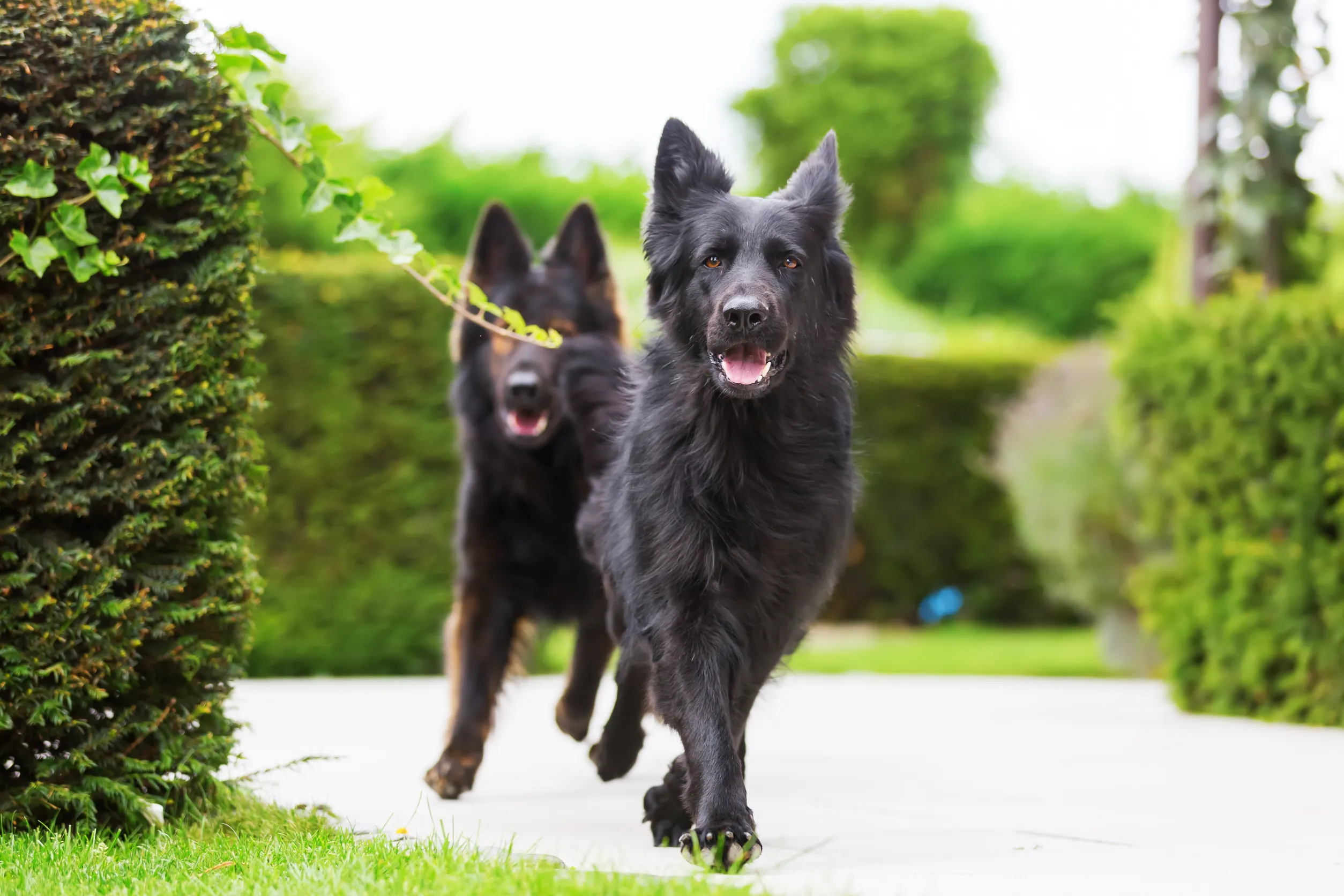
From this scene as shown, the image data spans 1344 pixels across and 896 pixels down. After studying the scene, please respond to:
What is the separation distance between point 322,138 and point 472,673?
1.85 metres

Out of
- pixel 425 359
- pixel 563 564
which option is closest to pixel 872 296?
pixel 425 359

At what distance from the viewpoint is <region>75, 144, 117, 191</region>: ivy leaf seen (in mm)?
3547

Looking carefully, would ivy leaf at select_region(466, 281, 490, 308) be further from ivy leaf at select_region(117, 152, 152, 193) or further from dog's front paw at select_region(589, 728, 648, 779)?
dog's front paw at select_region(589, 728, 648, 779)

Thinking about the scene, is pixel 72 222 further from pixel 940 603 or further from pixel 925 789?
pixel 940 603

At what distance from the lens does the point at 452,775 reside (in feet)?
14.8

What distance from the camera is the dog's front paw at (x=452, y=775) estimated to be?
177 inches

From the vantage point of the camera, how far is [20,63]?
11.7ft

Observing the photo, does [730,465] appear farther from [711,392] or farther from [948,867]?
[948,867]

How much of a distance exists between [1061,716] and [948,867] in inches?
155

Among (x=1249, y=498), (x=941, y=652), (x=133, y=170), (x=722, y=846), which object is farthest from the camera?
(x=941, y=652)

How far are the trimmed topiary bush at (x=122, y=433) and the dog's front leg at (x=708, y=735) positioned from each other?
1.27m

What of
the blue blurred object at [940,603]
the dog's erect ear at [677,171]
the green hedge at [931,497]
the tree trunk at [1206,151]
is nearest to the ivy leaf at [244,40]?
the dog's erect ear at [677,171]

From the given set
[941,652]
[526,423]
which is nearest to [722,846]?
[526,423]

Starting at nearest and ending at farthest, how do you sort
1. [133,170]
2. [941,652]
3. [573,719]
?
[133,170], [573,719], [941,652]
